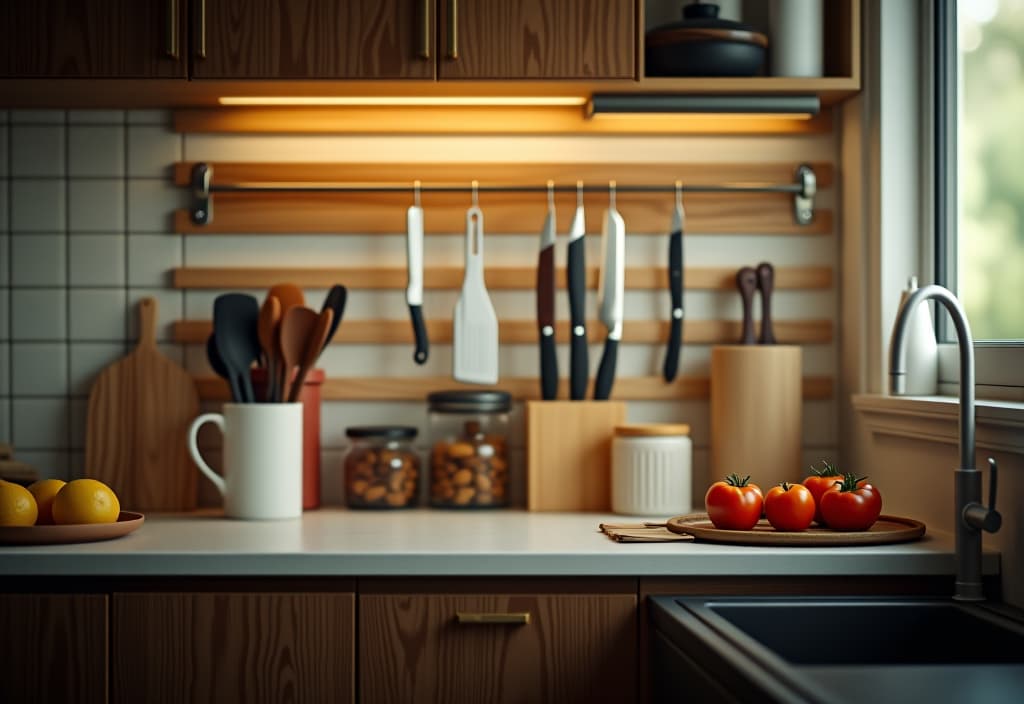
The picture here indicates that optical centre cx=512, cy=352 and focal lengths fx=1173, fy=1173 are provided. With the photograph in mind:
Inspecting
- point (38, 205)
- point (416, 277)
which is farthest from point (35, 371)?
point (416, 277)

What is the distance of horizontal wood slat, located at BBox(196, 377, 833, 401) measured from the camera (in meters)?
2.27

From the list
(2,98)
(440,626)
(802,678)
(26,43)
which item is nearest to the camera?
(802,678)

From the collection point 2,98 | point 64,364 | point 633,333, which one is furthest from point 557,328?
point 2,98

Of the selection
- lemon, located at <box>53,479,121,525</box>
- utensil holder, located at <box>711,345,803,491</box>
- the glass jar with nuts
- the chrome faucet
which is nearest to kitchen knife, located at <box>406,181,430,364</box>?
the glass jar with nuts

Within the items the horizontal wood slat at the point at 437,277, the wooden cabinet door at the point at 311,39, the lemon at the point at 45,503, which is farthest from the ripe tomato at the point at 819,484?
the lemon at the point at 45,503

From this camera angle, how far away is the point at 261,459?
2.01 meters

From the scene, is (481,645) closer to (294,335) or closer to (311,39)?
(294,335)

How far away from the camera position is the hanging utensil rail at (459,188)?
7.38ft

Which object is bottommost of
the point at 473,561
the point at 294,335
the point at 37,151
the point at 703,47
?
the point at 473,561

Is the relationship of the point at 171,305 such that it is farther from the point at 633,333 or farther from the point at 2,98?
the point at 633,333

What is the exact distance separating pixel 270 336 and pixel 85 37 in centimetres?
60

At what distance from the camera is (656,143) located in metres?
2.30

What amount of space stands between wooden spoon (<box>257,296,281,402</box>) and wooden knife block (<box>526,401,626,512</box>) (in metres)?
0.47

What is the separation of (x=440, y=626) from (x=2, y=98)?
1297mm
